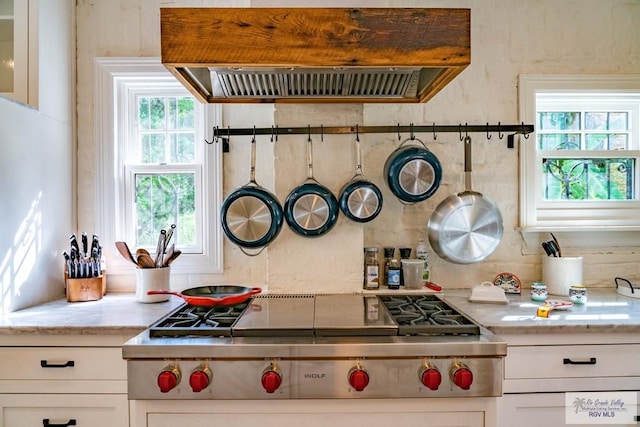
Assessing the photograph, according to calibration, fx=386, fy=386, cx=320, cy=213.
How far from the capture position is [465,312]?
1669mm

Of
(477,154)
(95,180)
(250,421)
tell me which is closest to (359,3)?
(477,154)

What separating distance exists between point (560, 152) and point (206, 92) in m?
1.95

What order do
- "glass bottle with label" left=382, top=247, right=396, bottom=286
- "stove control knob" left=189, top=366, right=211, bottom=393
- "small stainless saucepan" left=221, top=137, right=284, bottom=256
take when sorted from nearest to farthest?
"stove control knob" left=189, top=366, right=211, bottom=393, "small stainless saucepan" left=221, top=137, right=284, bottom=256, "glass bottle with label" left=382, top=247, right=396, bottom=286

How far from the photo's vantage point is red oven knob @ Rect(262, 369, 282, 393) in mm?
1203

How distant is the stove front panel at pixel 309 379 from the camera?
1.23 meters

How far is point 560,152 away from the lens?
7.22 ft

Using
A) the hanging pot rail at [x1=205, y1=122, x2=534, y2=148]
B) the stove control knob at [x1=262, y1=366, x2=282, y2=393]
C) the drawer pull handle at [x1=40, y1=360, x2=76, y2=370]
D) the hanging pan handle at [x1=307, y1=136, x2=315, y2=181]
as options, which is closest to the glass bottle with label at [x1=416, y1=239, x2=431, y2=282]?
the hanging pot rail at [x1=205, y1=122, x2=534, y2=148]

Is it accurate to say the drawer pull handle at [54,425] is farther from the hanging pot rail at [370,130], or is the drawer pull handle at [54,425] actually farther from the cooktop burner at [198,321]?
the hanging pot rail at [370,130]

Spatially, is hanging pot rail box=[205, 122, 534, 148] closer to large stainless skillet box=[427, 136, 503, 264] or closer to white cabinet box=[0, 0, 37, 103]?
large stainless skillet box=[427, 136, 503, 264]

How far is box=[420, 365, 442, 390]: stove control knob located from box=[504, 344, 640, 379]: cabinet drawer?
17.6 inches

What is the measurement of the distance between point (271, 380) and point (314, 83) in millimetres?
1187

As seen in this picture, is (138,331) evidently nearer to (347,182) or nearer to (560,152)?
(347,182)

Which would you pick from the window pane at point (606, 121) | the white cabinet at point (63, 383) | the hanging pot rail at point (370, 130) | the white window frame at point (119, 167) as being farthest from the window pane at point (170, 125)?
the window pane at point (606, 121)

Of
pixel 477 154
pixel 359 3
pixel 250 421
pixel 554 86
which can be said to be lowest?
pixel 250 421
